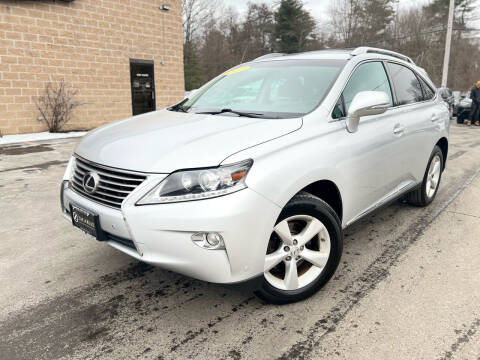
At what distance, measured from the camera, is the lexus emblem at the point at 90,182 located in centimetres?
240

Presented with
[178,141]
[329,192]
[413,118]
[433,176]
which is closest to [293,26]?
[433,176]

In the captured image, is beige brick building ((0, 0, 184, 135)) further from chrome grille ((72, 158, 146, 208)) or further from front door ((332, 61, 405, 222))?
front door ((332, 61, 405, 222))

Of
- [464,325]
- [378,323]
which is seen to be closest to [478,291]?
[464,325]

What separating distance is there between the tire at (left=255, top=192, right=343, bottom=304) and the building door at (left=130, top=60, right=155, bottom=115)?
11295 millimetres

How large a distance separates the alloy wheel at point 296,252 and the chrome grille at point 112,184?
88 centimetres

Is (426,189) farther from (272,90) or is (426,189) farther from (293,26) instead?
(293,26)

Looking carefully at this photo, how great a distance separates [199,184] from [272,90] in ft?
4.74

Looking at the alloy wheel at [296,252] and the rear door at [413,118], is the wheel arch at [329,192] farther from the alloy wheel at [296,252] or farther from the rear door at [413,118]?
the rear door at [413,118]

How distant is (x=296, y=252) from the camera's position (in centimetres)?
246

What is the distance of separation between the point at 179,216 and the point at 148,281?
1094 millimetres

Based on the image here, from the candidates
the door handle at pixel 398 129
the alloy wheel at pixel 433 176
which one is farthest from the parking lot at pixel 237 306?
the door handle at pixel 398 129

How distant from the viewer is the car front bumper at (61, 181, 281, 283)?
6.66 ft

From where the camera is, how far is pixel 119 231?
7.34 feet

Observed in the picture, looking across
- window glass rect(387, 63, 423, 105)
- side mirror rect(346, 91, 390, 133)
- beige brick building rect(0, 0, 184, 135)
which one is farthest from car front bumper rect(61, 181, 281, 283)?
beige brick building rect(0, 0, 184, 135)
